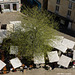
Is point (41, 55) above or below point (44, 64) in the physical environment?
above

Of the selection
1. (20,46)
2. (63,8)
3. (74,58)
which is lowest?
(74,58)

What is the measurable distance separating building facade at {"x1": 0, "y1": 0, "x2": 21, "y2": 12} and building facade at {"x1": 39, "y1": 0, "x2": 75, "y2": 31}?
10.4m

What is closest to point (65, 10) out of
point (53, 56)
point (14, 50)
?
point (53, 56)

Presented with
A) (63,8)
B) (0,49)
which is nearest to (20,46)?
(0,49)

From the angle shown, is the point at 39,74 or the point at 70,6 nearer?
the point at 39,74

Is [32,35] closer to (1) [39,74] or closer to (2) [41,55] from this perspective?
(2) [41,55]

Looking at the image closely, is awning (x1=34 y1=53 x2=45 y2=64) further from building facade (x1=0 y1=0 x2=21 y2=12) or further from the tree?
building facade (x1=0 y1=0 x2=21 y2=12)

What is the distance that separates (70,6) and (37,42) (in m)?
14.8

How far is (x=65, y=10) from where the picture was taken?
3431 cm

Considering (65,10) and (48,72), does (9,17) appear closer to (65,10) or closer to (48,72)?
(65,10)

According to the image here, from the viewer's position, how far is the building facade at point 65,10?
A: 3295 centimetres

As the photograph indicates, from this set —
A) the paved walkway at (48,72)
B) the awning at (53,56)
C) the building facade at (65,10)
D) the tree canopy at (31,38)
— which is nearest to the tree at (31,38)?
the tree canopy at (31,38)

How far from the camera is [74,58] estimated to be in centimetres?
2689

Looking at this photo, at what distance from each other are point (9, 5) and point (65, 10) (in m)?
17.5
